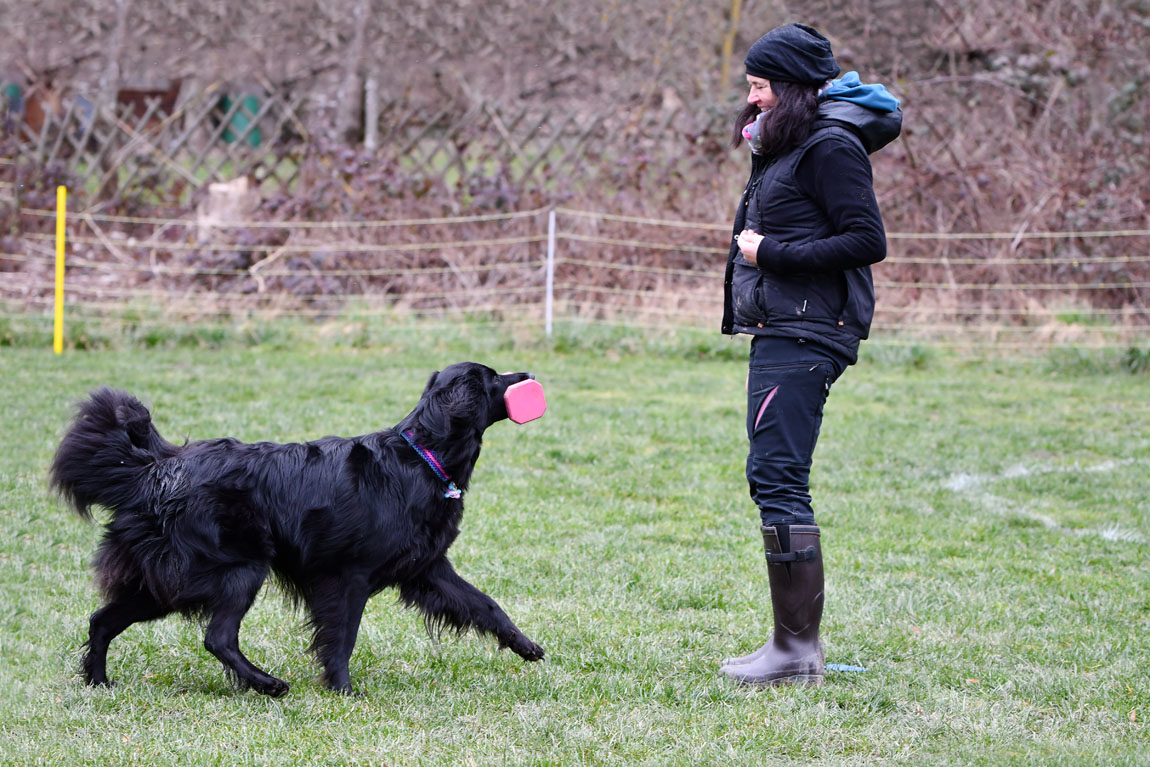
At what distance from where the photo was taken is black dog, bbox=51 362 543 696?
3299 mm

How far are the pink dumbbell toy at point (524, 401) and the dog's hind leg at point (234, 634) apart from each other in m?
0.94

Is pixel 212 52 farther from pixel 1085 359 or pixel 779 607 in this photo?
pixel 779 607

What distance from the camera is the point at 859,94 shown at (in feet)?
10.9

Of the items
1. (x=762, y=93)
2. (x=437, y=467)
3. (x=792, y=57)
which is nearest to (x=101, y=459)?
(x=437, y=467)

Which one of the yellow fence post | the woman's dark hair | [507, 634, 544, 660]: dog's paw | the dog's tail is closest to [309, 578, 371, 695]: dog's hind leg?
[507, 634, 544, 660]: dog's paw

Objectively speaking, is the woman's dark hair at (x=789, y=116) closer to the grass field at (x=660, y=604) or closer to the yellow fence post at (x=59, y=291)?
the grass field at (x=660, y=604)

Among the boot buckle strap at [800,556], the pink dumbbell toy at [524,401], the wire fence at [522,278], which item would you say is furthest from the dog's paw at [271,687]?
the wire fence at [522,278]

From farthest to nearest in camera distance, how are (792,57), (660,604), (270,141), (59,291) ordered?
(270,141) → (59,291) → (660,604) → (792,57)

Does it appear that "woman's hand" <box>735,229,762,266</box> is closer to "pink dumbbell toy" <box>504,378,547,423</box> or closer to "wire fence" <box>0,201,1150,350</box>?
"pink dumbbell toy" <box>504,378,547,423</box>

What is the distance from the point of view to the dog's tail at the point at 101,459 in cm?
331

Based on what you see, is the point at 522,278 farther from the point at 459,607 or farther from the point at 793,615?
the point at 793,615

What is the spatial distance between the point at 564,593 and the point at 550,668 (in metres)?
0.81

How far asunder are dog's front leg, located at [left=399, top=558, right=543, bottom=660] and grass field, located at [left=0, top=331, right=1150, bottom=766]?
117 mm

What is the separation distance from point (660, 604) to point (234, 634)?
1.68 meters
